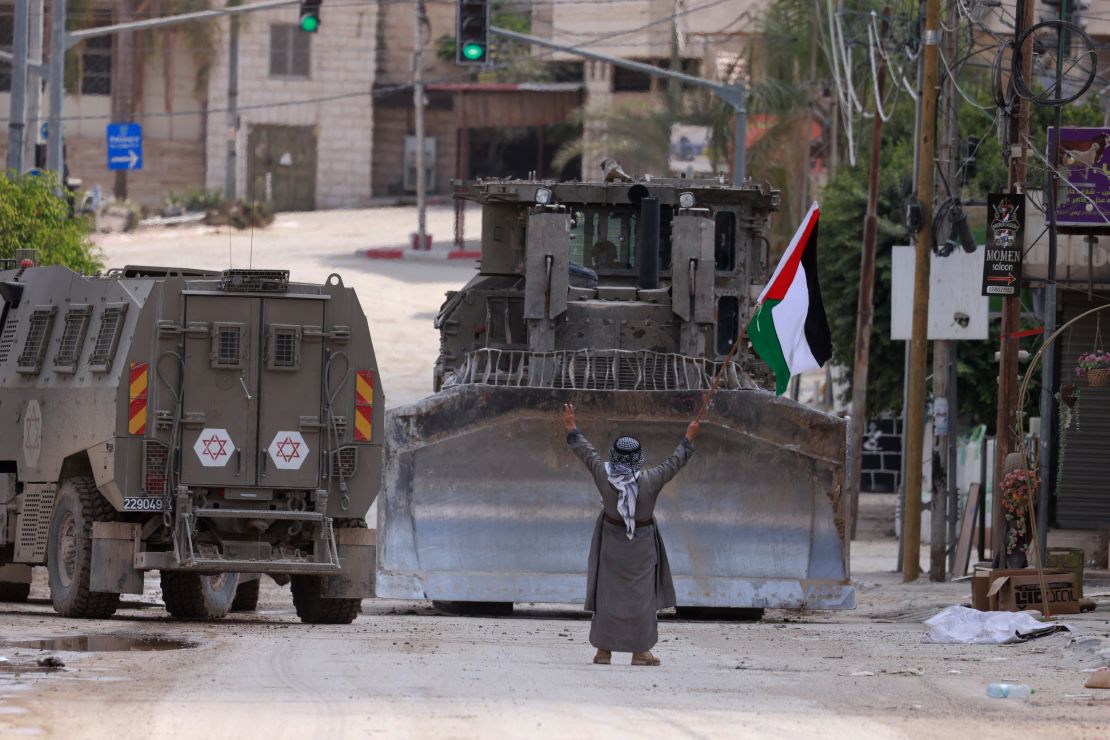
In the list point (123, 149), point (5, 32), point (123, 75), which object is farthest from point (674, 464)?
point (5, 32)

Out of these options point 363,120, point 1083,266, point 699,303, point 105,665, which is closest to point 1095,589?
point 1083,266

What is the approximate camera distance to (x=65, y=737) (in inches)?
353

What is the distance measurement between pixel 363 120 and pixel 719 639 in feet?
174

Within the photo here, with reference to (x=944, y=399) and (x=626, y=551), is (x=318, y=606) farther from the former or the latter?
(x=944, y=399)

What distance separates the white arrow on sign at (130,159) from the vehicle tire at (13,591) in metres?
26.2

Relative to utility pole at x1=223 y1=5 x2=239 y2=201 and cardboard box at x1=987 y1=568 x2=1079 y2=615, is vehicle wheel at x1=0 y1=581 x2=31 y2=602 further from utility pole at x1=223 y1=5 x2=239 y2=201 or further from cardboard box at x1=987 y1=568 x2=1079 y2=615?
utility pole at x1=223 y1=5 x2=239 y2=201

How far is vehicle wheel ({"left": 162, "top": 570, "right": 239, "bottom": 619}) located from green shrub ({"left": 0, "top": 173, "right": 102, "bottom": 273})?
8.62 meters

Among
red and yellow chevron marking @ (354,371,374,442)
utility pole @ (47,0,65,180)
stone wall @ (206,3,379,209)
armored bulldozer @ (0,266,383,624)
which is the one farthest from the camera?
stone wall @ (206,3,379,209)

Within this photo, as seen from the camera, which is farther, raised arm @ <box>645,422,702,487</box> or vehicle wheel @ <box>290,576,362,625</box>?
vehicle wheel @ <box>290,576,362,625</box>

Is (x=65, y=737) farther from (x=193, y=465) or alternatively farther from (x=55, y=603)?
(x=55, y=603)

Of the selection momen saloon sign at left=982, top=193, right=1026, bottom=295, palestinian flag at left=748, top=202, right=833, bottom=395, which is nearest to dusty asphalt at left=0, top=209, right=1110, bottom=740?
palestinian flag at left=748, top=202, right=833, bottom=395

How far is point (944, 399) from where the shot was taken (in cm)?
2381

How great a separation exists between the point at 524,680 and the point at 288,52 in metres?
56.2

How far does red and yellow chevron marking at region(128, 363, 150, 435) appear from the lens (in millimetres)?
14484
